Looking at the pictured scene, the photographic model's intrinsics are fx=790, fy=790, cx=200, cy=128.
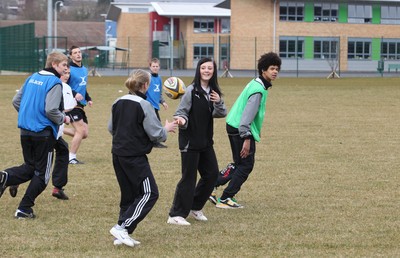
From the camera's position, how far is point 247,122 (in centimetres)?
812

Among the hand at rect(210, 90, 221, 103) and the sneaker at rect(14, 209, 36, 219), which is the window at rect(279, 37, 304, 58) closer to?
the hand at rect(210, 90, 221, 103)

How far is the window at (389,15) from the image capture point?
60.8 metres

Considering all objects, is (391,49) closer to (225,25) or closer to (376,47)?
(376,47)

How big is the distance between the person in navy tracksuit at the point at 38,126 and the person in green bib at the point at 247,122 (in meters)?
1.83

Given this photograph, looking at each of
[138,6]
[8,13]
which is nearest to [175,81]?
[138,6]

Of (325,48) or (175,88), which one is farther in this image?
(325,48)

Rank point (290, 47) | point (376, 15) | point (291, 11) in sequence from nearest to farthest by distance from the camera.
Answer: point (290, 47) < point (291, 11) < point (376, 15)

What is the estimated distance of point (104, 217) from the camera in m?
8.02

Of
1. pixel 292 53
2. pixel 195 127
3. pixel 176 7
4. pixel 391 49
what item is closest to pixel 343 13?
pixel 391 49

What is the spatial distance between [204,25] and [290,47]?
11940mm

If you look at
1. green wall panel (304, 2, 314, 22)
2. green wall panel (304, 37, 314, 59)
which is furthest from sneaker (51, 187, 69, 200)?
green wall panel (304, 2, 314, 22)

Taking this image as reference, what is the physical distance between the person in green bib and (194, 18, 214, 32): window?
5982 cm

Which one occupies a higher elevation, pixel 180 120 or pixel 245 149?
pixel 180 120

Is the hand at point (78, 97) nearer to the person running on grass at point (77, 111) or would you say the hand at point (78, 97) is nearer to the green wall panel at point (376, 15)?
the person running on grass at point (77, 111)
